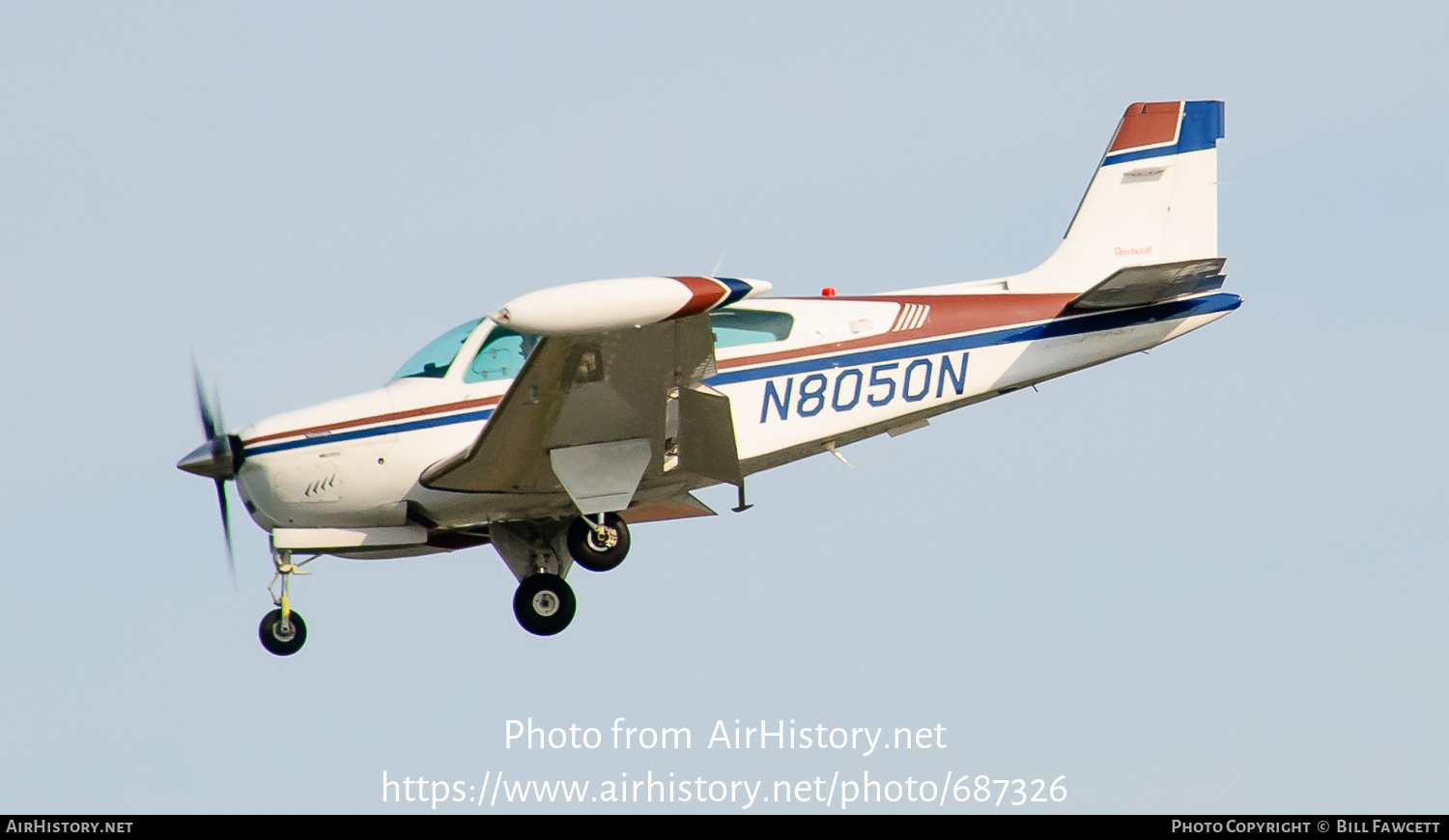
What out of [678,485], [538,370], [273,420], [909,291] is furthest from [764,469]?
[273,420]

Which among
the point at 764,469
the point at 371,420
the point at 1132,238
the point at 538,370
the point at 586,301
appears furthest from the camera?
the point at 1132,238

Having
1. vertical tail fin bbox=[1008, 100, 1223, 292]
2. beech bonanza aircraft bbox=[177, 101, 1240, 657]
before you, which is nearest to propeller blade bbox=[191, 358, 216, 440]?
beech bonanza aircraft bbox=[177, 101, 1240, 657]

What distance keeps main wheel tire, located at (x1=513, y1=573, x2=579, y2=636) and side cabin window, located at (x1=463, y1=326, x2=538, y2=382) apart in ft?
5.91

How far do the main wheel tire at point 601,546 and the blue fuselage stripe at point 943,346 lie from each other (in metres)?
1.23

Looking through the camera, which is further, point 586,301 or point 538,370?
point 538,370

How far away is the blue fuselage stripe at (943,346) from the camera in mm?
14039

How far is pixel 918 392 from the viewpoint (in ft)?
48.9

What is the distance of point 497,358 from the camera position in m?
14.2

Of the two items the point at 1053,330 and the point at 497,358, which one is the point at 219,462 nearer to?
the point at 497,358

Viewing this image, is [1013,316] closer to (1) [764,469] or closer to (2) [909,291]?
(2) [909,291]

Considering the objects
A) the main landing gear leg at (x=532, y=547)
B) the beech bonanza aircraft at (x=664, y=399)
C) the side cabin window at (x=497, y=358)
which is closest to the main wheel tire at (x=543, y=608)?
the beech bonanza aircraft at (x=664, y=399)

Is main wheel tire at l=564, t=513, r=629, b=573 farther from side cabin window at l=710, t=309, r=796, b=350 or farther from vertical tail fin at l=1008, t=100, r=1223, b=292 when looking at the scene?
vertical tail fin at l=1008, t=100, r=1223, b=292

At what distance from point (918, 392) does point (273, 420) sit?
5.29 m

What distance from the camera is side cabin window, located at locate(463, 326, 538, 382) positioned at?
46.4 feet
